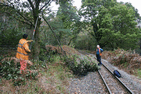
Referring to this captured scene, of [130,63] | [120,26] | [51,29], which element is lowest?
[130,63]

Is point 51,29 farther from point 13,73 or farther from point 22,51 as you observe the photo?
point 13,73

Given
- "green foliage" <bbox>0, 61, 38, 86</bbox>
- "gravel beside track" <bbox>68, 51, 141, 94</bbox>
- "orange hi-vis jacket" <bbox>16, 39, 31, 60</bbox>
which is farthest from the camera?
"gravel beside track" <bbox>68, 51, 141, 94</bbox>

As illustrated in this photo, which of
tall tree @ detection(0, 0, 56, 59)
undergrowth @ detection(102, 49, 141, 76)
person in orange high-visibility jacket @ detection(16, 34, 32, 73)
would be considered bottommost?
undergrowth @ detection(102, 49, 141, 76)

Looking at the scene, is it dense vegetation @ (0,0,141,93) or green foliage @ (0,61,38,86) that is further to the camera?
dense vegetation @ (0,0,141,93)

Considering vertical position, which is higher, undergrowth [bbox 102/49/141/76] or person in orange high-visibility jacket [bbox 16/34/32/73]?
person in orange high-visibility jacket [bbox 16/34/32/73]

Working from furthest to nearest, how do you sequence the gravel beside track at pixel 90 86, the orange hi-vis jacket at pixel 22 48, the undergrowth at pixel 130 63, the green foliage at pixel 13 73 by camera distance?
the undergrowth at pixel 130 63 → the gravel beside track at pixel 90 86 → the orange hi-vis jacket at pixel 22 48 → the green foliage at pixel 13 73

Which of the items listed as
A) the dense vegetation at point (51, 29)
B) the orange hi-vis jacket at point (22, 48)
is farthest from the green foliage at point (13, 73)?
the orange hi-vis jacket at point (22, 48)

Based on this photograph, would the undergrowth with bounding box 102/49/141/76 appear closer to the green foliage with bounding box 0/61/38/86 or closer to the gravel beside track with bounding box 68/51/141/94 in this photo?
the gravel beside track with bounding box 68/51/141/94

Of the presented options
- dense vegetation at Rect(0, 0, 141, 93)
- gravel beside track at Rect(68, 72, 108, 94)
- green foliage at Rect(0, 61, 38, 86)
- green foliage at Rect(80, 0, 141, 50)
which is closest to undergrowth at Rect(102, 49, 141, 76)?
dense vegetation at Rect(0, 0, 141, 93)

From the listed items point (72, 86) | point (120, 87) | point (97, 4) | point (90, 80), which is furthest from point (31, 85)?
point (97, 4)

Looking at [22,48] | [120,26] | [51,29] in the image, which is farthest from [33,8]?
[120,26]

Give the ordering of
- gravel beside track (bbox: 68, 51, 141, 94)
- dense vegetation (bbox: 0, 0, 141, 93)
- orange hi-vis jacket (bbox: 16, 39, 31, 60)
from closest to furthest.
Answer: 1. orange hi-vis jacket (bbox: 16, 39, 31, 60)
2. gravel beside track (bbox: 68, 51, 141, 94)
3. dense vegetation (bbox: 0, 0, 141, 93)

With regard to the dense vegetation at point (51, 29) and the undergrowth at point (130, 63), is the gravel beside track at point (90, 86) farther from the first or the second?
the undergrowth at point (130, 63)

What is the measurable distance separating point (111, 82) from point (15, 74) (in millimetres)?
5576
